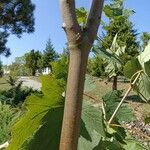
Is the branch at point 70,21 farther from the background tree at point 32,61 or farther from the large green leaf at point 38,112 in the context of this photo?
the background tree at point 32,61

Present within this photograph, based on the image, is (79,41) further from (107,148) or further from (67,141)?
(107,148)

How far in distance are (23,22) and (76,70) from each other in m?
30.0

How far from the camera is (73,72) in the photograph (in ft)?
1.65

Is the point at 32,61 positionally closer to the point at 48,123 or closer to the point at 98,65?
the point at 98,65

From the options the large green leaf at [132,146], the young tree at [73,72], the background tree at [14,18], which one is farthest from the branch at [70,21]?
the background tree at [14,18]

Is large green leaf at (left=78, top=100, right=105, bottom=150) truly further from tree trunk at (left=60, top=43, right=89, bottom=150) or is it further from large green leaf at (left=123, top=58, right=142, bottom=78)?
tree trunk at (left=60, top=43, right=89, bottom=150)

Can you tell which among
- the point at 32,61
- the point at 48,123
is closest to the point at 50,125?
the point at 48,123

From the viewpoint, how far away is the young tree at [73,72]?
501 millimetres

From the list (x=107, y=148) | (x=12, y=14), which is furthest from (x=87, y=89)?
(x=12, y=14)

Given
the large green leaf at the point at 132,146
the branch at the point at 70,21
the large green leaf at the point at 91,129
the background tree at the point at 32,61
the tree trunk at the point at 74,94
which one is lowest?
the background tree at the point at 32,61

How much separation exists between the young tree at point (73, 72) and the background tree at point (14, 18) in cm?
2894

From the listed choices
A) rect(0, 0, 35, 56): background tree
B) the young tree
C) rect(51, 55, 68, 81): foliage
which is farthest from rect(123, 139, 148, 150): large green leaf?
rect(0, 0, 35, 56): background tree

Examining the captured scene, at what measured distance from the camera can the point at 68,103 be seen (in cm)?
51

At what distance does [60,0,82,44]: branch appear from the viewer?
0.51 m
